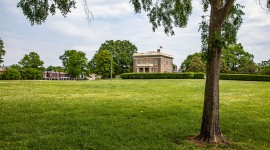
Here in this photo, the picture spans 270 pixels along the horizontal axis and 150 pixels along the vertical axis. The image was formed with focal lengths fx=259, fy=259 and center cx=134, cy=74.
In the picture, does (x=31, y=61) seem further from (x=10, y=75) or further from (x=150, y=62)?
(x=150, y=62)

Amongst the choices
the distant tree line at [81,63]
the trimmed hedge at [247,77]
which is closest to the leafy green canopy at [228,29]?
the trimmed hedge at [247,77]

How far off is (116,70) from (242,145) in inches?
3387

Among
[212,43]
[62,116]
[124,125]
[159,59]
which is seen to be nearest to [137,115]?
[124,125]

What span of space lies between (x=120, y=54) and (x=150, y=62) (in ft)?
38.6

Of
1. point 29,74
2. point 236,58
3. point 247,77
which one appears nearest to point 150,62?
point 236,58

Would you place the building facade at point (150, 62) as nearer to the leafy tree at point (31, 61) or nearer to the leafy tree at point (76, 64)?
the leafy tree at point (76, 64)

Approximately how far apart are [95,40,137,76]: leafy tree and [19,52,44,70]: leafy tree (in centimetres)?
2202

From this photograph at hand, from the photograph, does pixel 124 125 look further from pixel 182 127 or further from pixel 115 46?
pixel 115 46

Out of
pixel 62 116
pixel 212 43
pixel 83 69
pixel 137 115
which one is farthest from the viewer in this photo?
pixel 83 69

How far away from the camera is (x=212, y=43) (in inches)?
282

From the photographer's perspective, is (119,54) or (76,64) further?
(119,54)

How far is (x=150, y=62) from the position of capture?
93.0 metres

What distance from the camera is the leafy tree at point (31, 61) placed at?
84.2m

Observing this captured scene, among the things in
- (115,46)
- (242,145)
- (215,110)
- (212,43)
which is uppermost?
(115,46)
